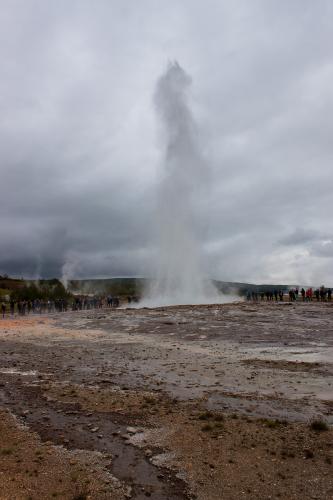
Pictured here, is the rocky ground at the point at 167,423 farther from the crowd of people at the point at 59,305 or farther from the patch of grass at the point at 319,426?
the crowd of people at the point at 59,305

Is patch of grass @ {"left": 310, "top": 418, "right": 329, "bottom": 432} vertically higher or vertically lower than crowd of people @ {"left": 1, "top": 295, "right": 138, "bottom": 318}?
lower

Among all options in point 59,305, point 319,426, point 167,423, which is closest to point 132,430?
point 167,423

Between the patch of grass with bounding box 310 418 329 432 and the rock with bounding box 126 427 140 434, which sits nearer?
the patch of grass with bounding box 310 418 329 432

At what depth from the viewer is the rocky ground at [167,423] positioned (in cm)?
574

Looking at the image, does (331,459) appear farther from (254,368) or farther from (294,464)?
(254,368)

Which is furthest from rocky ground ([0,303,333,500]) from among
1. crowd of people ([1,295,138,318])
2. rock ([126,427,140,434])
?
crowd of people ([1,295,138,318])

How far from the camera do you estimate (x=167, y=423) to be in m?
8.00

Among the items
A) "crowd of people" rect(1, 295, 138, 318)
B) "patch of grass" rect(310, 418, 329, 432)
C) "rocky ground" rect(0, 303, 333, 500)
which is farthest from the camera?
"crowd of people" rect(1, 295, 138, 318)

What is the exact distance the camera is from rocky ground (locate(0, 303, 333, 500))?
5738 mm

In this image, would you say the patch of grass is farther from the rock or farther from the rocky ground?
the rock

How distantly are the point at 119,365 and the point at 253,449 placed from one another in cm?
768

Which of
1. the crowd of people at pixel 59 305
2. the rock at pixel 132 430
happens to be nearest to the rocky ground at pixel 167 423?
the rock at pixel 132 430

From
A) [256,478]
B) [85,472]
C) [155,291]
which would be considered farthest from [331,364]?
[155,291]

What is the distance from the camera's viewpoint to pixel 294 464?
6.21 m
